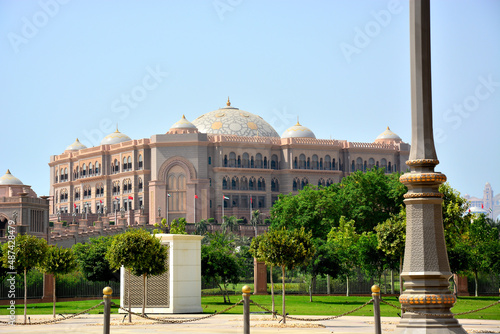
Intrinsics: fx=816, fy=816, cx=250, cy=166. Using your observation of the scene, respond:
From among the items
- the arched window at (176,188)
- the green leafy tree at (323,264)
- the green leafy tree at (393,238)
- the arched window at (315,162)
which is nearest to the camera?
the green leafy tree at (393,238)

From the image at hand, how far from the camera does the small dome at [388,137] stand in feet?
378

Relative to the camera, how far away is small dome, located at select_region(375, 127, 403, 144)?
4534 inches

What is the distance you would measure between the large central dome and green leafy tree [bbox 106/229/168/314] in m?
82.6

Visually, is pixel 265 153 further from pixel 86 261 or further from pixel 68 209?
pixel 86 261

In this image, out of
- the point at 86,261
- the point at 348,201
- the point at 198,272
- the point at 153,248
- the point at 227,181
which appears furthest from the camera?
the point at 227,181

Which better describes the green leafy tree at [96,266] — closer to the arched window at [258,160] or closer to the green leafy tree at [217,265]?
the green leafy tree at [217,265]

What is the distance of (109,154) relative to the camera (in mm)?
108000

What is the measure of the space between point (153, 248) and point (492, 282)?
95.9 ft

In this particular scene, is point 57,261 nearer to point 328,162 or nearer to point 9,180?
point 9,180

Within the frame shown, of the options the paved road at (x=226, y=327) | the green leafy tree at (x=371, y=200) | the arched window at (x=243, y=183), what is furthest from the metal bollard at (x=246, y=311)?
the arched window at (x=243, y=183)

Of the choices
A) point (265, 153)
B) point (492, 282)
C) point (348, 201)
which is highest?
point (265, 153)

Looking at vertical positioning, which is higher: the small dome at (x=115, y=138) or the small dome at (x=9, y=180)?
the small dome at (x=115, y=138)

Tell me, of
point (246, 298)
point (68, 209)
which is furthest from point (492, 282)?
point (68, 209)

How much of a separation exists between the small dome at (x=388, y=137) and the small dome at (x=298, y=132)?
35.0ft
